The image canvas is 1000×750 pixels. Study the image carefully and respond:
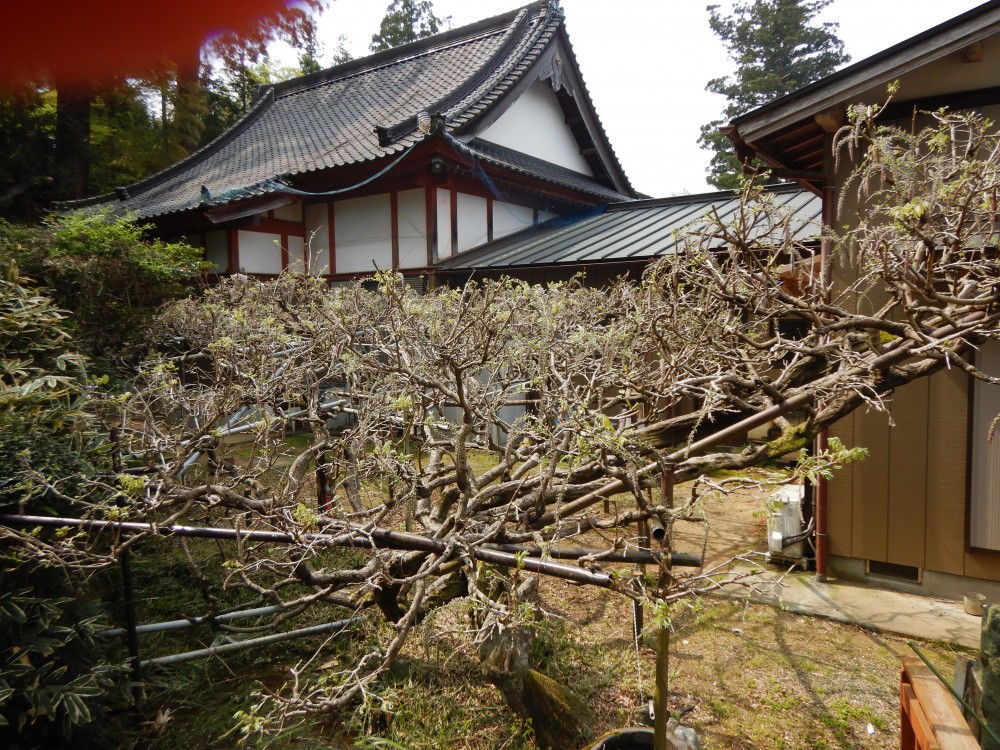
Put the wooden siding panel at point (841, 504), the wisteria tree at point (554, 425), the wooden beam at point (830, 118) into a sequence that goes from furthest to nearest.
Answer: the wooden siding panel at point (841, 504), the wooden beam at point (830, 118), the wisteria tree at point (554, 425)

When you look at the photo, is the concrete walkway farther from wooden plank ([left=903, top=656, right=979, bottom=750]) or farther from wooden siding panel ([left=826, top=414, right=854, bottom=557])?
wooden plank ([left=903, top=656, right=979, bottom=750])

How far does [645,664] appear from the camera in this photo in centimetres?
440

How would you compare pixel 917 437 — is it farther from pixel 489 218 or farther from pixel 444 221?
pixel 489 218

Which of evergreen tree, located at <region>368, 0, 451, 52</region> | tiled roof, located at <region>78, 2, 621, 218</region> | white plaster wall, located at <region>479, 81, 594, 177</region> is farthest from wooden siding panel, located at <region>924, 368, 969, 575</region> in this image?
evergreen tree, located at <region>368, 0, 451, 52</region>

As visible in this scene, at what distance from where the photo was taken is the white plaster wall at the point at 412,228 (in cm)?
1111

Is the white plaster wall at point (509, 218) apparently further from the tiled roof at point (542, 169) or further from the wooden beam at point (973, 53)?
A: the wooden beam at point (973, 53)

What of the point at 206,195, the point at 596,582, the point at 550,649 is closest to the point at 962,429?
the point at 550,649

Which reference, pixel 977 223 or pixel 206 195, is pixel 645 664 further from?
pixel 206 195

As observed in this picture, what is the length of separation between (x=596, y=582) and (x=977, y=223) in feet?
10.7

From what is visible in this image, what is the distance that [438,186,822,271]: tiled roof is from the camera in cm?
914

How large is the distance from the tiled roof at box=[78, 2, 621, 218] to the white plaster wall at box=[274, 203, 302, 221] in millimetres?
631

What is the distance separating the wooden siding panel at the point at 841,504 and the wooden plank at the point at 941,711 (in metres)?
3.51

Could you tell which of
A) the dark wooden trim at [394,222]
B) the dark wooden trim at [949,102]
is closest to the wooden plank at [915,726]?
the dark wooden trim at [949,102]

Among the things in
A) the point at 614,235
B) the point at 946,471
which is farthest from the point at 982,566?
the point at 614,235
